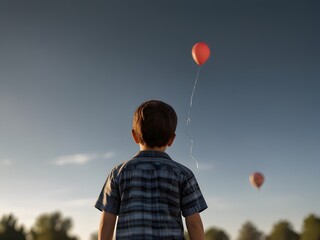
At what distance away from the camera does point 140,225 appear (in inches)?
140

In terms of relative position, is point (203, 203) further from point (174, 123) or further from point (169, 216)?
point (174, 123)

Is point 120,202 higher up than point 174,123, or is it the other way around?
point 174,123

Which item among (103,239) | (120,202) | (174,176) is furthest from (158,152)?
(103,239)

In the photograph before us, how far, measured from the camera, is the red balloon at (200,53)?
22406 mm

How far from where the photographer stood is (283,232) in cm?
9056

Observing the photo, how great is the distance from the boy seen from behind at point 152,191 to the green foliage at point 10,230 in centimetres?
7319

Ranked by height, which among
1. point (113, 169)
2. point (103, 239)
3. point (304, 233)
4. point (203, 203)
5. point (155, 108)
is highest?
point (304, 233)

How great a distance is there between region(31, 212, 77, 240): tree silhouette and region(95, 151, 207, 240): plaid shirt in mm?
85644

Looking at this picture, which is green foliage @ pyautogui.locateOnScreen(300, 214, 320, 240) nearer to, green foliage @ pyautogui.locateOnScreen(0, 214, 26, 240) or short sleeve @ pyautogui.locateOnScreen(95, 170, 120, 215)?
green foliage @ pyautogui.locateOnScreen(0, 214, 26, 240)

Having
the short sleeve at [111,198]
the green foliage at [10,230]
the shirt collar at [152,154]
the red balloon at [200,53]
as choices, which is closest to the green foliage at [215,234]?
the green foliage at [10,230]

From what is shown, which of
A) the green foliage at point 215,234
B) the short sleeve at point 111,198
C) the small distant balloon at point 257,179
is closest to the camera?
the short sleeve at point 111,198

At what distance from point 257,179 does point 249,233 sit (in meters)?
78.6

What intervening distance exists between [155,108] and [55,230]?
89.4 m

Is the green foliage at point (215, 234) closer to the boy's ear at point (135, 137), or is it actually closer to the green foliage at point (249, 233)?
the green foliage at point (249, 233)
